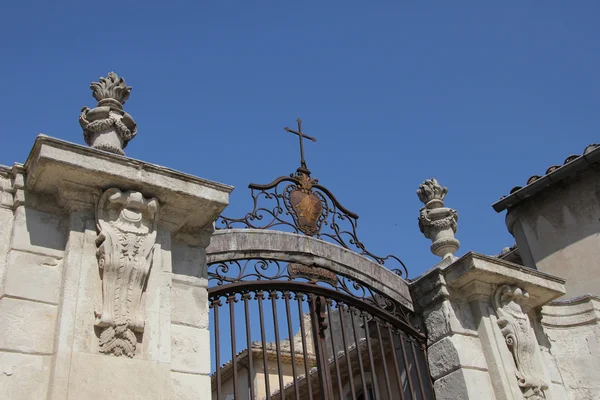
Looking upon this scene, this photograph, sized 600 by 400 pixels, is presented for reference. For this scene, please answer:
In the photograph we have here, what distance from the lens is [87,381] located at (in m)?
4.00

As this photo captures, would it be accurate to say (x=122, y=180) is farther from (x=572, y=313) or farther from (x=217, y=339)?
(x=572, y=313)

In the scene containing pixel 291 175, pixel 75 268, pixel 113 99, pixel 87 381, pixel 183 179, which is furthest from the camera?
pixel 291 175

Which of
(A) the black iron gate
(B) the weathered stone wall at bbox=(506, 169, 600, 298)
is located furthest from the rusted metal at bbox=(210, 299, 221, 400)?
(B) the weathered stone wall at bbox=(506, 169, 600, 298)

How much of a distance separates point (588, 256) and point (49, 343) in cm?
805

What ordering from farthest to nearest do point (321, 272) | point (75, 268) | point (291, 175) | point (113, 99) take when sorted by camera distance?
point (291, 175), point (321, 272), point (113, 99), point (75, 268)

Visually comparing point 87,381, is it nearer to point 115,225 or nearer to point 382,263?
point 115,225

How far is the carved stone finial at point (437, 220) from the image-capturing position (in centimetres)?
716

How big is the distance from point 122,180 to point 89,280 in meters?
0.70

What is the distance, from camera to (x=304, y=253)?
6273mm

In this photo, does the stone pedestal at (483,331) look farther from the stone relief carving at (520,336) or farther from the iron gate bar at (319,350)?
the iron gate bar at (319,350)

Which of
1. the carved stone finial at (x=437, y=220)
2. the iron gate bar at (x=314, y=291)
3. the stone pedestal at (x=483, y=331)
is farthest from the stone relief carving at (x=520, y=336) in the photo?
the iron gate bar at (x=314, y=291)

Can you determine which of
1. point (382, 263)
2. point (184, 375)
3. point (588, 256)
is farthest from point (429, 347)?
point (588, 256)

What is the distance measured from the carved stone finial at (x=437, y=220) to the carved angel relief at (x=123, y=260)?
338 centimetres

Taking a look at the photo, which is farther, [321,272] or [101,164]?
[321,272]
